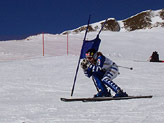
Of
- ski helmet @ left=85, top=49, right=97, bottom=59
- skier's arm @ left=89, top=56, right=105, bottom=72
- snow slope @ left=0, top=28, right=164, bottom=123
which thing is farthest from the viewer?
ski helmet @ left=85, top=49, right=97, bottom=59

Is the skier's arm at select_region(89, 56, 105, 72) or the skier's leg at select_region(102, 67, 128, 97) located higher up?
the skier's arm at select_region(89, 56, 105, 72)

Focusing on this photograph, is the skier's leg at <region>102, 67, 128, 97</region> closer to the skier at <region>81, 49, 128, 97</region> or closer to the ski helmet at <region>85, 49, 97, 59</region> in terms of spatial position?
the skier at <region>81, 49, 128, 97</region>

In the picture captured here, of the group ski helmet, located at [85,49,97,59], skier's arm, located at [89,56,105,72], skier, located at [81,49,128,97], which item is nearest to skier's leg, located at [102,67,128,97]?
skier, located at [81,49,128,97]

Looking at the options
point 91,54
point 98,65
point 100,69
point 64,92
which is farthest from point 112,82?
point 64,92

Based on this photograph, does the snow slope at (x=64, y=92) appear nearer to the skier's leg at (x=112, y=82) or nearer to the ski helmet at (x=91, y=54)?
the skier's leg at (x=112, y=82)

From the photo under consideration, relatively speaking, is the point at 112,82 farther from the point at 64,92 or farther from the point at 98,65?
the point at 64,92

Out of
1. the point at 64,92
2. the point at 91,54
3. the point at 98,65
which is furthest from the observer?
the point at 64,92

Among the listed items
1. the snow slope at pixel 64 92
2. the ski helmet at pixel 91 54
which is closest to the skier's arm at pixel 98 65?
the ski helmet at pixel 91 54

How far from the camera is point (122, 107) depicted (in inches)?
216

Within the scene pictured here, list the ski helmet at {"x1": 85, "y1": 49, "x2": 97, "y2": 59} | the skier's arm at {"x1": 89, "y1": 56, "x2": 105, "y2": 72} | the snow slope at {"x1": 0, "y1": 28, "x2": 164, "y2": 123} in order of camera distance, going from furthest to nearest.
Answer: the ski helmet at {"x1": 85, "y1": 49, "x2": 97, "y2": 59} → the skier's arm at {"x1": 89, "y1": 56, "x2": 105, "y2": 72} → the snow slope at {"x1": 0, "y1": 28, "x2": 164, "y2": 123}

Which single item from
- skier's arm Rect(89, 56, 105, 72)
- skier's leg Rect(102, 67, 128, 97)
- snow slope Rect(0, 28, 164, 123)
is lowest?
snow slope Rect(0, 28, 164, 123)

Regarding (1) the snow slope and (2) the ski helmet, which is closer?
(1) the snow slope

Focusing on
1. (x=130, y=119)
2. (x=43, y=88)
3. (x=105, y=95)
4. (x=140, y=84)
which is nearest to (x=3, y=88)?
(x=43, y=88)

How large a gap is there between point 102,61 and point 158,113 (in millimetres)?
2291
